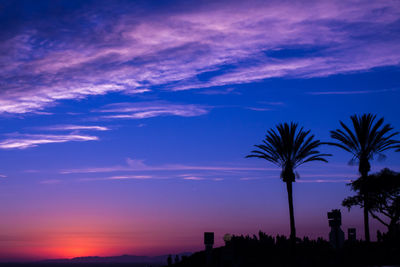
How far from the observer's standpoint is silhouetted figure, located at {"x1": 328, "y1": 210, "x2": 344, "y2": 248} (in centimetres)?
2247

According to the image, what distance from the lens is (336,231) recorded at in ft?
74.2

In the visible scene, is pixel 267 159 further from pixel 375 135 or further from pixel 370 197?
pixel 370 197

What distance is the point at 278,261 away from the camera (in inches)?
→ 1500

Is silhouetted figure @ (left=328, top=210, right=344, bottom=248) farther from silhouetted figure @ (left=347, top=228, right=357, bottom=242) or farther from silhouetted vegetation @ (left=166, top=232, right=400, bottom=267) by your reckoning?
silhouetted figure @ (left=347, top=228, right=357, bottom=242)

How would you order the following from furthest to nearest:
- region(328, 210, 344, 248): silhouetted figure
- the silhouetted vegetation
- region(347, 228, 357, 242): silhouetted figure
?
1. region(347, 228, 357, 242): silhouetted figure
2. the silhouetted vegetation
3. region(328, 210, 344, 248): silhouetted figure

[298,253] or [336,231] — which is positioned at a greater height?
[336,231]

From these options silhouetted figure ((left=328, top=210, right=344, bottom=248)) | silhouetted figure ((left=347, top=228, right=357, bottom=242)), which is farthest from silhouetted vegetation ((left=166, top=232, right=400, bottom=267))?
silhouetted figure ((left=328, top=210, right=344, bottom=248))

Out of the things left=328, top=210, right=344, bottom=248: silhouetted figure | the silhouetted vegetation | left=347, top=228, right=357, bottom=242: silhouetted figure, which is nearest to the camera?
left=328, top=210, right=344, bottom=248: silhouetted figure

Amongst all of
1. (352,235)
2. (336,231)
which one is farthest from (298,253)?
(336,231)

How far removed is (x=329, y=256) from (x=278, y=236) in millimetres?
7354

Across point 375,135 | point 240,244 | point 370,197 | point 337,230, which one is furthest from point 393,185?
point 337,230

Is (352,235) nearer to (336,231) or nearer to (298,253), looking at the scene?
(298,253)

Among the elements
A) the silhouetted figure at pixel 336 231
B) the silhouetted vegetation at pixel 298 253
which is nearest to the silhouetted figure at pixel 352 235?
the silhouetted vegetation at pixel 298 253

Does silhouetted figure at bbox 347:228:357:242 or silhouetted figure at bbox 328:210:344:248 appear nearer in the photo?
silhouetted figure at bbox 328:210:344:248
